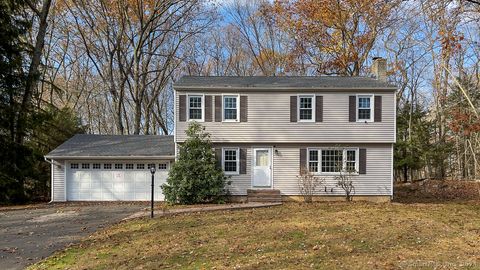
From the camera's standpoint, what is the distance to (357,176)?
61.8 feet

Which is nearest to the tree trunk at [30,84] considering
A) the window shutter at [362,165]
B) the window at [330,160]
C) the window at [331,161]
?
the window at [330,160]

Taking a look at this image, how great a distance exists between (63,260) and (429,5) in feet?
39.2

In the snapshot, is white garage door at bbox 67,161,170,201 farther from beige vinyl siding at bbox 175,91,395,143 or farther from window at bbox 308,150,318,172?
window at bbox 308,150,318,172

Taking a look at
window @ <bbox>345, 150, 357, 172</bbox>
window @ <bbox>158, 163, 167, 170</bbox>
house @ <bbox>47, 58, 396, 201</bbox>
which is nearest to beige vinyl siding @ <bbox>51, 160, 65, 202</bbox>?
window @ <bbox>158, 163, 167, 170</bbox>

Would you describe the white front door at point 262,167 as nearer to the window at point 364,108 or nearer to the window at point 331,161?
the window at point 331,161

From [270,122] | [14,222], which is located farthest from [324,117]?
[14,222]

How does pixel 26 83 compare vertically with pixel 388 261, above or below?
above

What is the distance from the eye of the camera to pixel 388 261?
288 inches

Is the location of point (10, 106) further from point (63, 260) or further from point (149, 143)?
point (63, 260)

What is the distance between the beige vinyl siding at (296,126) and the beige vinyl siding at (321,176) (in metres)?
0.35

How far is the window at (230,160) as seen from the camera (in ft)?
62.0

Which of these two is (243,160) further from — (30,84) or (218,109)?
(30,84)

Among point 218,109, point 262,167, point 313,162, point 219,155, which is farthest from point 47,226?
point 313,162

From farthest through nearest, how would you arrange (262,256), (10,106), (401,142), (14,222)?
(401,142)
(10,106)
(14,222)
(262,256)
